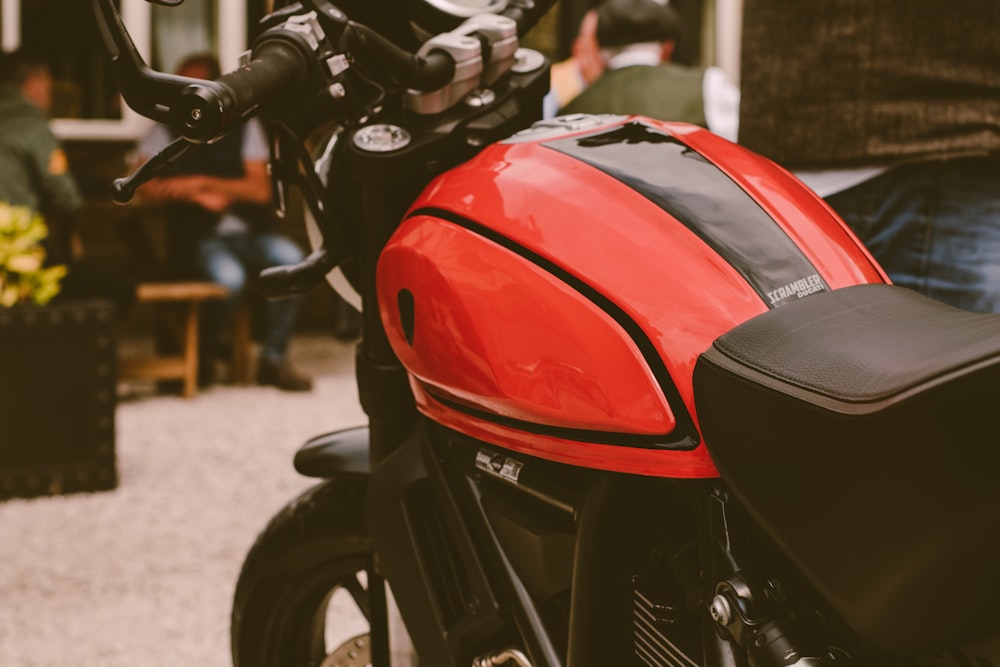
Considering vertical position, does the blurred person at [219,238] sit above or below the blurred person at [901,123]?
below

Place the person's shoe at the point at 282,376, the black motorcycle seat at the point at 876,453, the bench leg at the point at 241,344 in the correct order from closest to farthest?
the black motorcycle seat at the point at 876,453 → the person's shoe at the point at 282,376 → the bench leg at the point at 241,344

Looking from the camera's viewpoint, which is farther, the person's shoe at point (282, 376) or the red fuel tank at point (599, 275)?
the person's shoe at point (282, 376)

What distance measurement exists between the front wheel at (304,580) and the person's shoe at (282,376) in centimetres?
452

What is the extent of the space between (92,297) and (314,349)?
7.20 feet

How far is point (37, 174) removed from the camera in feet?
18.7

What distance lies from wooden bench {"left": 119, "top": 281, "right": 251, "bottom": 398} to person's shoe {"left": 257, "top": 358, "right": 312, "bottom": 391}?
409 mm

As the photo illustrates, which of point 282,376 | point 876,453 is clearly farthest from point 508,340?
point 282,376

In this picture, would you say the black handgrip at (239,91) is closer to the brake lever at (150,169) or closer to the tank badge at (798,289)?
the brake lever at (150,169)

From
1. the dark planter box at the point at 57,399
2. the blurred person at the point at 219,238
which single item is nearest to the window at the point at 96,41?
the blurred person at the point at 219,238

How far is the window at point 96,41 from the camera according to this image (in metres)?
7.67

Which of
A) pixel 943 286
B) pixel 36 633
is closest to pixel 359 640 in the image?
pixel 943 286

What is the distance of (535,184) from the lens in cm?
121

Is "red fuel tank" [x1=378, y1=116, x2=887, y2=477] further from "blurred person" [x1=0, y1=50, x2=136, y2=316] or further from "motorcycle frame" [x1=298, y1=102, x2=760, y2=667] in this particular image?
"blurred person" [x1=0, y1=50, x2=136, y2=316]

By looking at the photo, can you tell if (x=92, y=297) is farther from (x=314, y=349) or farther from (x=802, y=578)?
(x=802, y=578)
